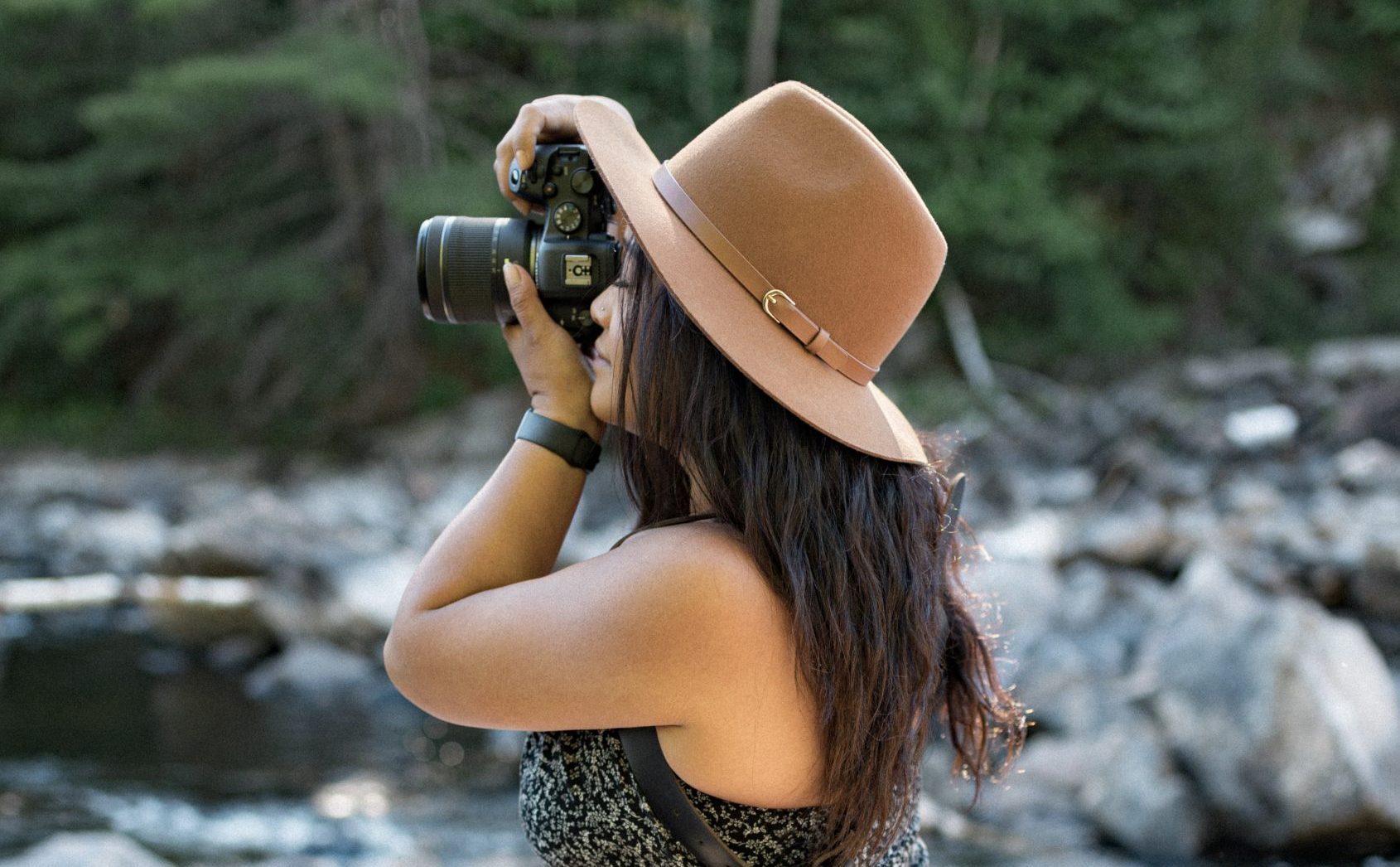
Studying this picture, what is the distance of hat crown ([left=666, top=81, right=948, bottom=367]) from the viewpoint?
1005 millimetres

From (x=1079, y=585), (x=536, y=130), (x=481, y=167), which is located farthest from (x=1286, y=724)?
(x=481, y=167)

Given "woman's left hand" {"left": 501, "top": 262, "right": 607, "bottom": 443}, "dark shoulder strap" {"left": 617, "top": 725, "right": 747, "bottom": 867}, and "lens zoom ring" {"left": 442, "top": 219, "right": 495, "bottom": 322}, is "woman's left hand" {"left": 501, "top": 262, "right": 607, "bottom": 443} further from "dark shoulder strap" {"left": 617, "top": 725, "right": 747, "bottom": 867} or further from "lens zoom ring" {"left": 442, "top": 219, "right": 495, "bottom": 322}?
"dark shoulder strap" {"left": 617, "top": 725, "right": 747, "bottom": 867}

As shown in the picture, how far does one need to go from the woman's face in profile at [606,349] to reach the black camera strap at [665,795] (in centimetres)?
25

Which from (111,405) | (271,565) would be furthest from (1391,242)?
(111,405)

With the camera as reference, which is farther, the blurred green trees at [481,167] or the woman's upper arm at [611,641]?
the blurred green trees at [481,167]

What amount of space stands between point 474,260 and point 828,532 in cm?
44

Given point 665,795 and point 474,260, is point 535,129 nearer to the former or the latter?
point 474,260

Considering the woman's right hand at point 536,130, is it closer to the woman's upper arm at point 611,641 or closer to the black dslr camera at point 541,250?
the black dslr camera at point 541,250

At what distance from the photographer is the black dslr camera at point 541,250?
1.13m

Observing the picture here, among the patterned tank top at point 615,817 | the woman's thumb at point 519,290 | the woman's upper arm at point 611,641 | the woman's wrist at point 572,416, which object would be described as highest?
the woman's thumb at point 519,290

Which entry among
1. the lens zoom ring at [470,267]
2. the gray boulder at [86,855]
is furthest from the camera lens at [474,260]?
the gray boulder at [86,855]

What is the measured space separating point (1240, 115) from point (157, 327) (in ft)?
36.3

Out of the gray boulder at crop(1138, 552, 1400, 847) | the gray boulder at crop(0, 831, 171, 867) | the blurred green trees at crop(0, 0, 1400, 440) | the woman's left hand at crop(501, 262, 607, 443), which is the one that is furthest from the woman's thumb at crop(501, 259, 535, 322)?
the blurred green trees at crop(0, 0, 1400, 440)

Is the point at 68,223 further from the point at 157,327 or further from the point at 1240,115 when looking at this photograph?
the point at 1240,115
